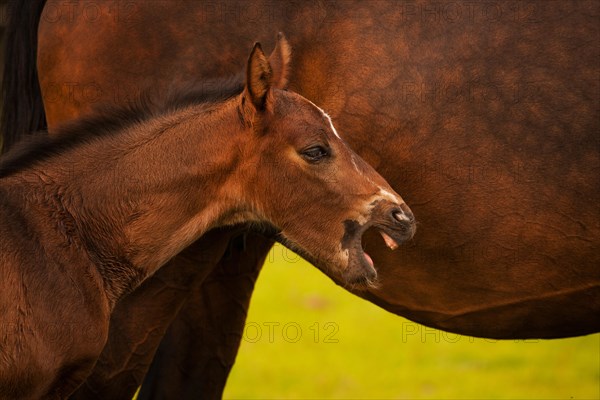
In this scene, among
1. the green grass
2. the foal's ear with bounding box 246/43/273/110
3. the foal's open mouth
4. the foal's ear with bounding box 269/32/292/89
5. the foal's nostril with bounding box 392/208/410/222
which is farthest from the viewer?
the green grass

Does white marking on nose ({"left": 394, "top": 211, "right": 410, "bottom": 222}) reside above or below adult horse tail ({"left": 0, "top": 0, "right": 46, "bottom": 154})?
below

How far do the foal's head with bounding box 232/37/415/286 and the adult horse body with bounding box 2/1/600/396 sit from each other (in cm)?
48

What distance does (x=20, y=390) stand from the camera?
4.10m

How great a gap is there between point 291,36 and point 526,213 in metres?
1.45

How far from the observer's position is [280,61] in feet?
15.6

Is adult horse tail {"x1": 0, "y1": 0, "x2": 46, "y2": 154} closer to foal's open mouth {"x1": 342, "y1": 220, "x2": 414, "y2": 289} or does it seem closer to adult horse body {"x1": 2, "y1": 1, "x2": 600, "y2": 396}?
adult horse body {"x1": 2, "y1": 1, "x2": 600, "y2": 396}

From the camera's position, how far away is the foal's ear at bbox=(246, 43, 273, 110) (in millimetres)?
4262

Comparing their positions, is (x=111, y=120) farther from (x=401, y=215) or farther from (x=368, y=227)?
(x=401, y=215)

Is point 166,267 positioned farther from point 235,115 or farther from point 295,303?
point 295,303

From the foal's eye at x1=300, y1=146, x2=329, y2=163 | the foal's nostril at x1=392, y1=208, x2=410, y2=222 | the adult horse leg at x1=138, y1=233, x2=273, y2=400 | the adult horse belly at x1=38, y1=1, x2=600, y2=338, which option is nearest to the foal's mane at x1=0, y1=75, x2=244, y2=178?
the adult horse belly at x1=38, y1=1, x2=600, y2=338

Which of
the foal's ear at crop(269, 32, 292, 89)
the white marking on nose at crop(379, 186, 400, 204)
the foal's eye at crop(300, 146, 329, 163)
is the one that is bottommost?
the white marking on nose at crop(379, 186, 400, 204)

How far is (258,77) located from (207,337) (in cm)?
208

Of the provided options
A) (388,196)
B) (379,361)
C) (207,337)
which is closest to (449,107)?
(388,196)

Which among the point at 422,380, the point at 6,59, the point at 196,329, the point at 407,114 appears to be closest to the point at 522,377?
the point at 422,380
